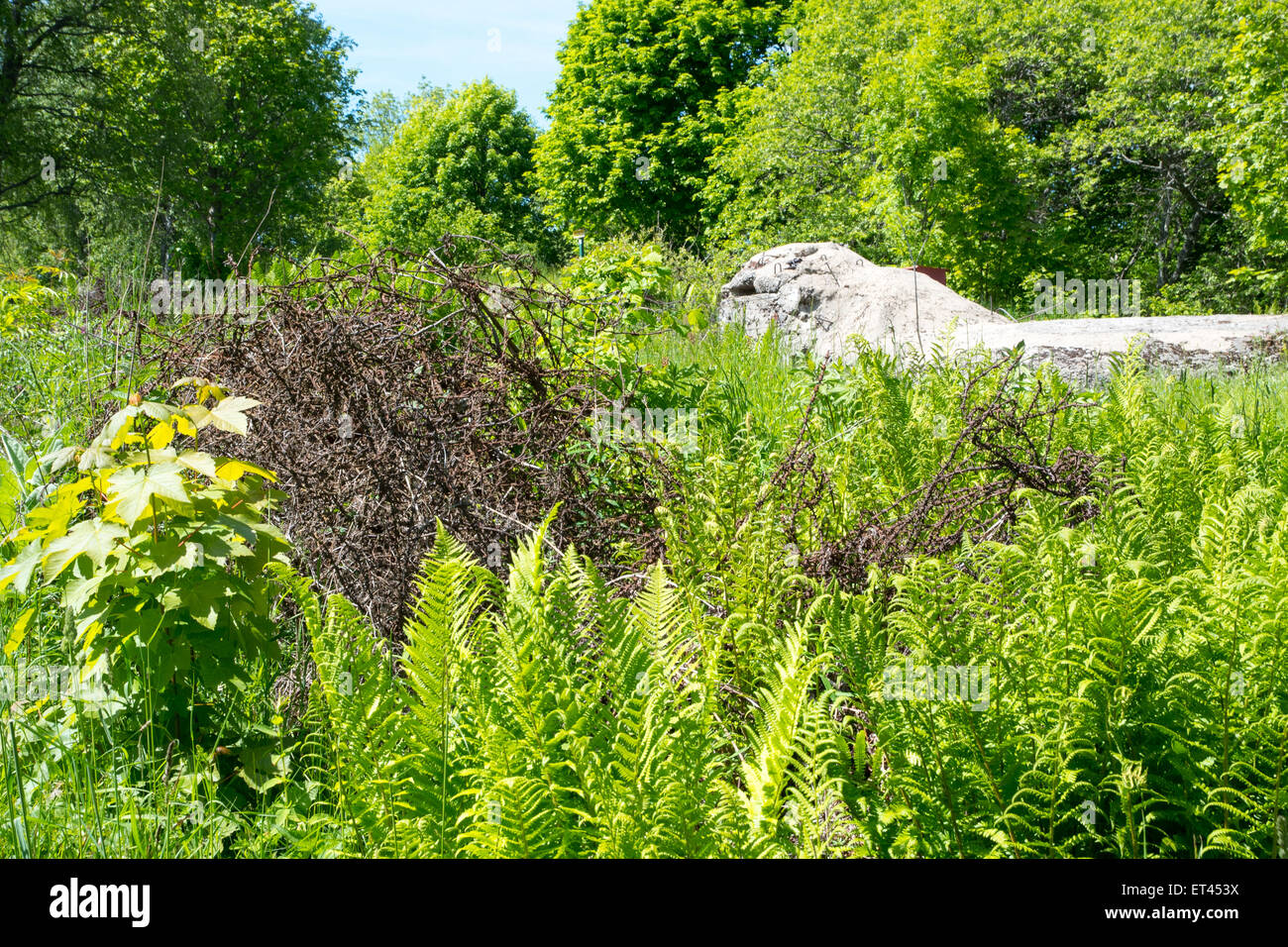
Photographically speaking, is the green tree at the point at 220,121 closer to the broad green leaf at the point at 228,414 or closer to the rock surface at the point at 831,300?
the rock surface at the point at 831,300

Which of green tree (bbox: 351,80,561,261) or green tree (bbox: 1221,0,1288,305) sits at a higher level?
green tree (bbox: 351,80,561,261)

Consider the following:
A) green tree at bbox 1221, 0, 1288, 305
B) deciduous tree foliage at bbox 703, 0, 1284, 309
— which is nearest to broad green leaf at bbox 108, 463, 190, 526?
deciduous tree foliage at bbox 703, 0, 1284, 309

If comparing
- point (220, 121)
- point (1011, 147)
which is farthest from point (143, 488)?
point (220, 121)

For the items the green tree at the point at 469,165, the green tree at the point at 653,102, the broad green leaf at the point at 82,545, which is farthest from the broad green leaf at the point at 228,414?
the green tree at the point at 469,165

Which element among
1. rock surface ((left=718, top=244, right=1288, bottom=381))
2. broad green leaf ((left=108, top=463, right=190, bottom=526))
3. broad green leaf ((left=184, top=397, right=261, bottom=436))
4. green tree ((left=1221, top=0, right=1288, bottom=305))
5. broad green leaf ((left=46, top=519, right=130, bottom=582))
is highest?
green tree ((left=1221, top=0, right=1288, bottom=305))

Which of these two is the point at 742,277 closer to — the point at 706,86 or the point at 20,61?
the point at 20,61

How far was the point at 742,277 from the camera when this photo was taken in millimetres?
9992

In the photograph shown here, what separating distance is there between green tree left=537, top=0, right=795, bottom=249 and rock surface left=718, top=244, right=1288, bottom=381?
21.0 m

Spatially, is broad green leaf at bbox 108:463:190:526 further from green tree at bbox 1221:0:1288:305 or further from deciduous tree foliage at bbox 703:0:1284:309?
green tree at bbox 1221:0:1288:305

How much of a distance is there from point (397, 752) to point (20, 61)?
90.7 ft

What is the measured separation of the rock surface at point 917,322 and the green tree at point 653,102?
2101 centimetres

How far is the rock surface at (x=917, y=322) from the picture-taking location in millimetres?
Answer: 7113

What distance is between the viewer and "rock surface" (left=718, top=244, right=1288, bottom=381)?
711 centimetres

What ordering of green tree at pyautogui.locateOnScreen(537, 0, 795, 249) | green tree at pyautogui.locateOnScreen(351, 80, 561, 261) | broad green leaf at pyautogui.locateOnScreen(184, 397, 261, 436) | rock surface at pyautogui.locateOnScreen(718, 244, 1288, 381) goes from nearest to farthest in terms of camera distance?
broad green leaf at pyautogui.locateOnScreen(184, 397, 261, 436), rock surface at pyautogui.locateOnScreen(718, 244, 1288, 381), green tree at pyautogui.locateOnScreen(537, 0, 795, 249), green tree at pyautogui.locateOnScreen(351, 80, 561, 261)
